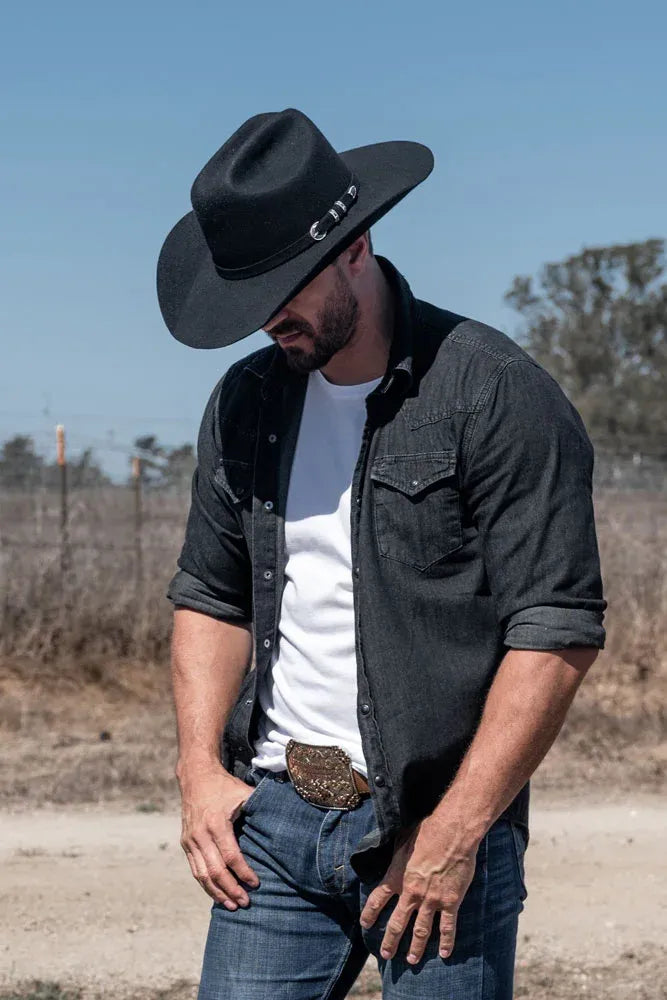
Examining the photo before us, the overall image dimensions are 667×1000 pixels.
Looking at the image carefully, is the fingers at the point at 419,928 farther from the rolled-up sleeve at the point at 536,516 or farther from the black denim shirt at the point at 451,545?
the rolled-up sleeve at the point at 536,516

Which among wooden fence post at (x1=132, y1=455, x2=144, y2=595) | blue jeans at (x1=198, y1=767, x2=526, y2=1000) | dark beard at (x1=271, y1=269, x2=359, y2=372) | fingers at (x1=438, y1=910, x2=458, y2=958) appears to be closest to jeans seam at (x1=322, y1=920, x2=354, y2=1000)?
blue jeans at (x1=198, y1=767, x2=526, y2=1000)

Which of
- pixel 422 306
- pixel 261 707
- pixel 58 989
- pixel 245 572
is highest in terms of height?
pixel 422 306

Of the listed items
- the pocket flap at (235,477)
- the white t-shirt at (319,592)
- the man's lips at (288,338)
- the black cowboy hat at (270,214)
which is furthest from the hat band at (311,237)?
the pocket flap at (235,477)

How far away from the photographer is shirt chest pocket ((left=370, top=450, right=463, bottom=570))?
2203 mm

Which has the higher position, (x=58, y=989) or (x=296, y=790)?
(x=296, y=790)

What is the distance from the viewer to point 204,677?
257cm

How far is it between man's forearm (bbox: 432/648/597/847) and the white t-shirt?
25 centimetres

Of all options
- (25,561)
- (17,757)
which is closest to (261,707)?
(17,757)

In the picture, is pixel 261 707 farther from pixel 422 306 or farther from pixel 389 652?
pixel 422 306

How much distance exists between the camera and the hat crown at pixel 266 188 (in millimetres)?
2279

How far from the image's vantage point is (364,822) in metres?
2.31

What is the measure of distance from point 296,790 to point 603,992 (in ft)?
8.88

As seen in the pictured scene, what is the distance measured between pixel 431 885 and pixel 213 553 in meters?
0.80

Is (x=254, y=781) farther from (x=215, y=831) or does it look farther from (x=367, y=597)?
(x=367, y=597)
